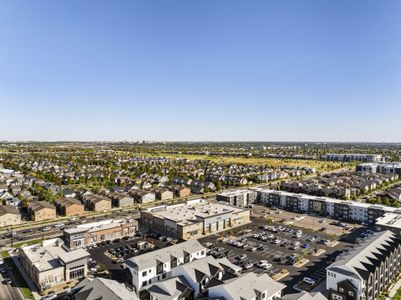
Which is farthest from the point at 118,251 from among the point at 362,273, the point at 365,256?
the point at 365,256

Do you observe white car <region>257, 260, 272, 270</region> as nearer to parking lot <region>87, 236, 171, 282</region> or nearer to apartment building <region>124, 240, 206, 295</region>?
apartment building <region>124, 240, 206, 295</region>

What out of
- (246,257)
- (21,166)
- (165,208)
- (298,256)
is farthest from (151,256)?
(21,166)

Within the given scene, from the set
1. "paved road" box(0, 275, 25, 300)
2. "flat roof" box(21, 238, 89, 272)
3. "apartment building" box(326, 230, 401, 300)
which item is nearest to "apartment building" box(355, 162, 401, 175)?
"apartment building" box(326, 230, 401, 300)

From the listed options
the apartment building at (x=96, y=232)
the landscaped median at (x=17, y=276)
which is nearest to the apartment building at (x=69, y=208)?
the apartment building at (x=96, y=232)

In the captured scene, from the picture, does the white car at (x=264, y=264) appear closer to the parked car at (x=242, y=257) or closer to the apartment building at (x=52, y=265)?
the parked car at (x=242, y=257)

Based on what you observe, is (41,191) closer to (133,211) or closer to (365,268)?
(133,211)

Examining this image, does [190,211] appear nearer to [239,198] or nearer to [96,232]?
[96,232]
